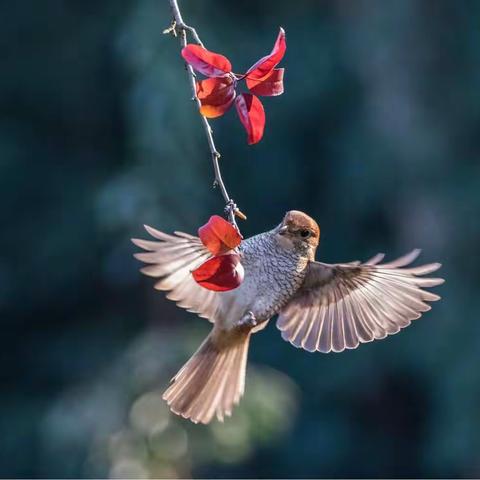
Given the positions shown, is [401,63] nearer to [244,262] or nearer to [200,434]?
[200,434]

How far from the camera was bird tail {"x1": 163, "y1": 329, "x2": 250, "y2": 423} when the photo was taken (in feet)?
8.65

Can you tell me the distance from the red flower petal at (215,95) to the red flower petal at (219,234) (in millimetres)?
177

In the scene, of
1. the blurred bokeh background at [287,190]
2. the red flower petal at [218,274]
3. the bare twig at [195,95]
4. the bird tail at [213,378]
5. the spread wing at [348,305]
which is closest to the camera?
the bare twig at [195,95]

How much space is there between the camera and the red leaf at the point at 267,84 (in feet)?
6.35

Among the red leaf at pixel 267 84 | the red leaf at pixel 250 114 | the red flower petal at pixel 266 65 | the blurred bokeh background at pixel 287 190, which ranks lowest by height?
the blurred bokeh background at pixel 287 190

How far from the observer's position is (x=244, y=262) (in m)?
2.55

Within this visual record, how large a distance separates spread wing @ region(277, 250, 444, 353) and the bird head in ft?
0.19

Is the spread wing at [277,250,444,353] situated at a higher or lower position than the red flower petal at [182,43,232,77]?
lower

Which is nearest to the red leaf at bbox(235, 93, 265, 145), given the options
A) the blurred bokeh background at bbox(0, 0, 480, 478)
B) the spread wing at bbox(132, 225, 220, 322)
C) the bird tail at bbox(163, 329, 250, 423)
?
the spread wing at bbox(132, 225, 220, 322)

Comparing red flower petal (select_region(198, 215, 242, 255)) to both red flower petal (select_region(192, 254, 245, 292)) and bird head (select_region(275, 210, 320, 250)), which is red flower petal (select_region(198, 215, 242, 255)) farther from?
bird head (select_region(275, 210, 320, 250))

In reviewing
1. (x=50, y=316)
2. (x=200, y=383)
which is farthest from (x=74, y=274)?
(x=200, y=383)

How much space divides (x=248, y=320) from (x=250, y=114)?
739 mm

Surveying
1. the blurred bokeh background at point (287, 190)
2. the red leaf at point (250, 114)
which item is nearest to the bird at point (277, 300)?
the red leaf at point (250, 114)

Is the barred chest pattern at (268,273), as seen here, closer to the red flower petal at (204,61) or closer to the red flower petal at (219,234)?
the red flower petal at (219,234)
